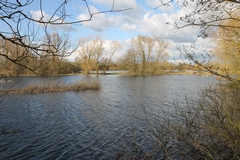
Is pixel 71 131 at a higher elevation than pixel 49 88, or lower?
lower

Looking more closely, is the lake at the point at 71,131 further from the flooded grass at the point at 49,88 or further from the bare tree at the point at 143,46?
the bare tree at the point at 143,46

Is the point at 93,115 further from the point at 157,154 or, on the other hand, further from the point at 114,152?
the point at 157,154

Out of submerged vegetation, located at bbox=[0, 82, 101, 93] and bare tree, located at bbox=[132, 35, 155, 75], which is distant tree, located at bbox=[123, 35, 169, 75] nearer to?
bare tree, located at bbox=[132, 35, 155, 75]

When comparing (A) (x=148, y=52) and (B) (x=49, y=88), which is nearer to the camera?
(B) (x=49, y=88)

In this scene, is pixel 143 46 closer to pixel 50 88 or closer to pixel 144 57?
pixel 144 57

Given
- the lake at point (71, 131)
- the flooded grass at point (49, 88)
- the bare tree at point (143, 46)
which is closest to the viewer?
the lake at point (71, 131)

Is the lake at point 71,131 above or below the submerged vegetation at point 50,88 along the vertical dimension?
below

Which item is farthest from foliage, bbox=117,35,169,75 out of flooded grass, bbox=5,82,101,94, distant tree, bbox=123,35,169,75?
flooded grass, bbox=5,82,101,94

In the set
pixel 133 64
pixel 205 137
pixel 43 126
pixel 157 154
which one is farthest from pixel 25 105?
pixel 133 64

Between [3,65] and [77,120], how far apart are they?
25.5 ft

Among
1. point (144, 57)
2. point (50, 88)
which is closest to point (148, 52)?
point (144, 57)

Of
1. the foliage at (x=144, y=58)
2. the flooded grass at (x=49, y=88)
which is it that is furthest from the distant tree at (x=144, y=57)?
the flooded grass at (x=49, y=88)

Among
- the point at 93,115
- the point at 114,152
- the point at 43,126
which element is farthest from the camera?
the point at 93,115

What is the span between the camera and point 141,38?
53812 mm
